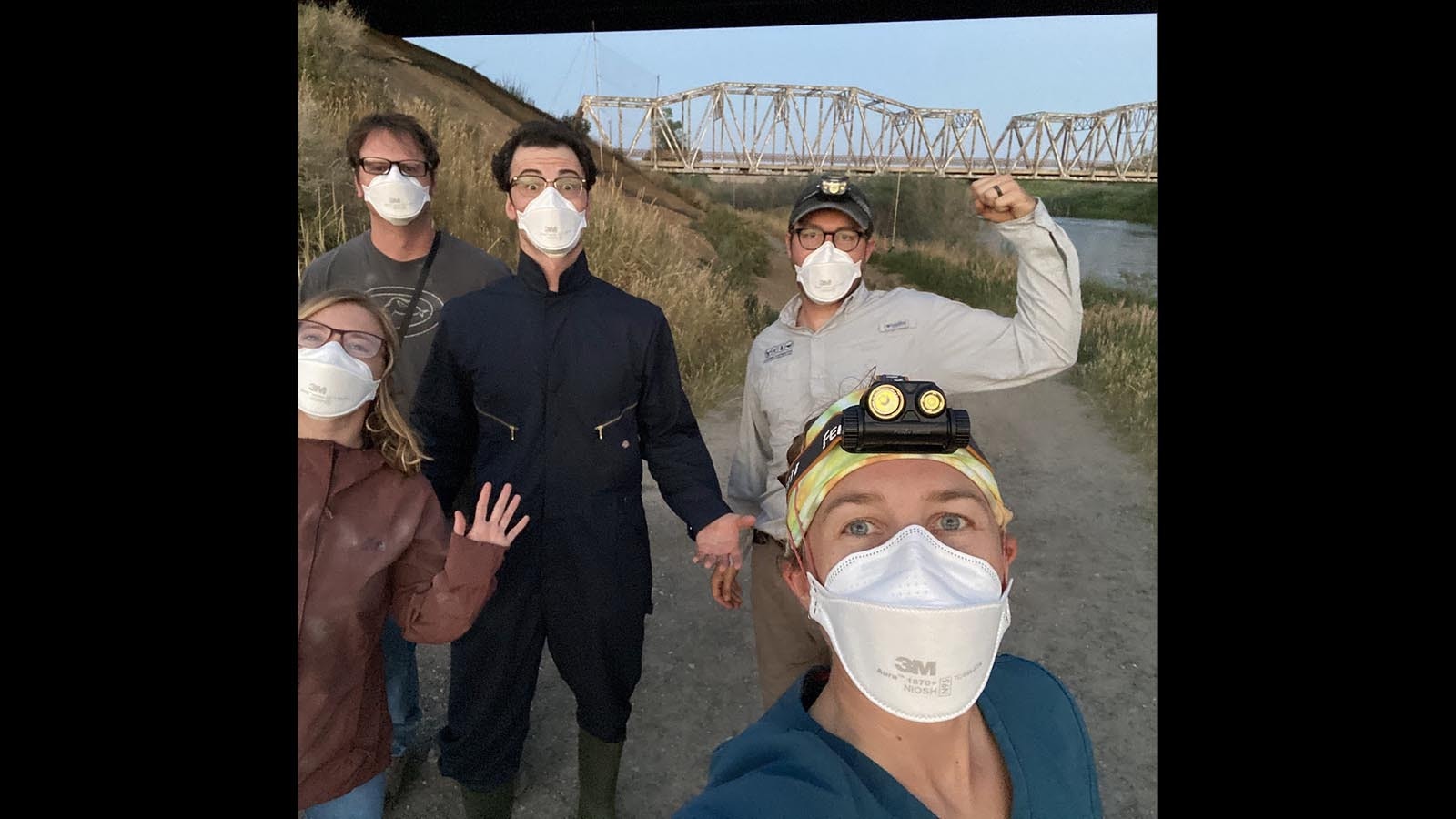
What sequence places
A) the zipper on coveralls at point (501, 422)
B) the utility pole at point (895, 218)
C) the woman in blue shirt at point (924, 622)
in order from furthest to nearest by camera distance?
the utility pole at point (895, 218) < the zipper on coveralls at point (501, 422) < the woman in blue shirt at point (924, 622)

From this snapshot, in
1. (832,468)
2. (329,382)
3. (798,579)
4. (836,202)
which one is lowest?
(798,579)

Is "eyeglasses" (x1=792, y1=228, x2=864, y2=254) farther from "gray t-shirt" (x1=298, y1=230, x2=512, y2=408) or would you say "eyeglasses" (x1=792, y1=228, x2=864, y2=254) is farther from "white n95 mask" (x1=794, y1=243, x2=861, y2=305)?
"gray t-shirt" (x1=298, y1=230, x2=512, y2=408)

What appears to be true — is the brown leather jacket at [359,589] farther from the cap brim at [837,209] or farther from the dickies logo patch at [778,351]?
Result: the cap brim at [837,209]

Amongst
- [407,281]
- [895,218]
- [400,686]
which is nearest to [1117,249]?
[895,218]

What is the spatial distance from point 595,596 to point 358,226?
2.73 m

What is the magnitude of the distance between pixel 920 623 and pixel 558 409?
4.27 feet

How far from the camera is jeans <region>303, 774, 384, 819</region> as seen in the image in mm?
1658

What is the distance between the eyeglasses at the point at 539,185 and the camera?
7.13ft

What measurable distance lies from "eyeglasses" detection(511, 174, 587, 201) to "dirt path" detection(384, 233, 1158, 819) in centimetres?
127

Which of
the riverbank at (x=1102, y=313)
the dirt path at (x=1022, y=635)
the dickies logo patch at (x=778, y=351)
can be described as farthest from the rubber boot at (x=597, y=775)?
the riverbank at (x=1102, y=313)

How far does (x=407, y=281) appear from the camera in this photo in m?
2.32

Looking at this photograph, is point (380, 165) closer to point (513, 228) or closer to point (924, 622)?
point (513, 228)
